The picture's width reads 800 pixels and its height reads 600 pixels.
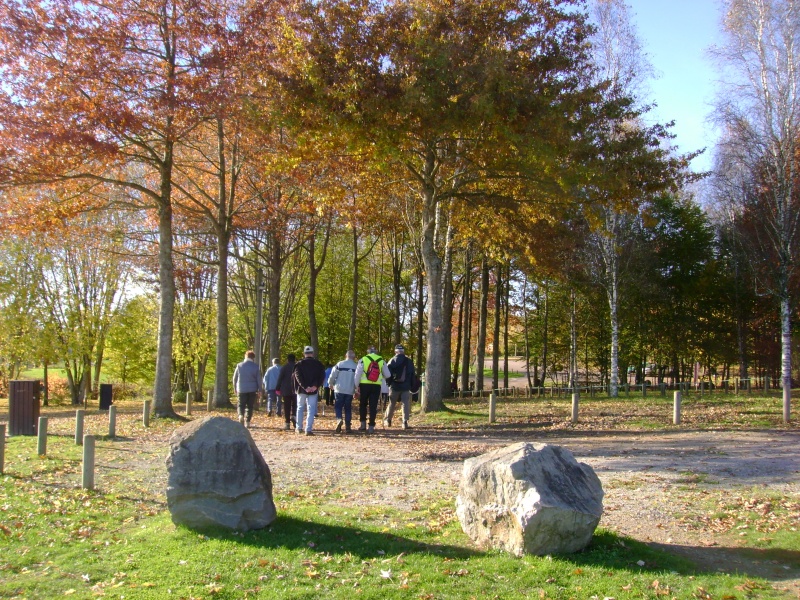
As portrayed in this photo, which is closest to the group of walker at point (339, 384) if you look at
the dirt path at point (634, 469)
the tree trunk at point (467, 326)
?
the dirt path at point (634, 469)

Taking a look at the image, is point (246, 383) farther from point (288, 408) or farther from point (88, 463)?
point (88, 463)

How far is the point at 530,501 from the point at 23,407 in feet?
42.1

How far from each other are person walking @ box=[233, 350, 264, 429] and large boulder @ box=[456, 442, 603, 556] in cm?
1002

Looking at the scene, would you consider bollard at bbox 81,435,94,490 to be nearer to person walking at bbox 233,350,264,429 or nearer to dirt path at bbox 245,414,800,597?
dirt path at bbox 245,414,800,597

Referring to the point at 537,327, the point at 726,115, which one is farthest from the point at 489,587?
the point at 537,327

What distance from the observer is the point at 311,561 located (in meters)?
6.40

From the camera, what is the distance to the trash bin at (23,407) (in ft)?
48.2

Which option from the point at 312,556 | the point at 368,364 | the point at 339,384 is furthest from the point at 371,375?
the point at 312,556

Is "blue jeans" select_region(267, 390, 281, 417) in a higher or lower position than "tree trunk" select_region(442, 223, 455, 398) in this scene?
lower

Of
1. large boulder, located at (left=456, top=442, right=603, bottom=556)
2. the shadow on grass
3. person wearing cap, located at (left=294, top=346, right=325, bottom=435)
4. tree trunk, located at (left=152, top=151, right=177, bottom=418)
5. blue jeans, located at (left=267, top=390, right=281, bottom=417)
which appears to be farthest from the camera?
blue jeans, located at (left=267, top=390, right=281, bottom=417)

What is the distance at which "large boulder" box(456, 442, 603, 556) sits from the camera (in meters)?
6.18

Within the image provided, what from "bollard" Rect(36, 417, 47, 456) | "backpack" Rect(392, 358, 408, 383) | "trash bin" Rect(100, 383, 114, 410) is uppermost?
"backpack" Rect(392, 358, 408, 383)

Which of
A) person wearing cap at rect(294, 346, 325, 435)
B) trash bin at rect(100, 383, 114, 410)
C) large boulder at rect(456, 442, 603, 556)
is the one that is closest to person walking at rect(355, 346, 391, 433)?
person wearing cap at rect(294, 346, 325, 435)

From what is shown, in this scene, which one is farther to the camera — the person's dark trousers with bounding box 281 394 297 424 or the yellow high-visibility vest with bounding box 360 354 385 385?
the person's dark trousers with bounding box 281 394 297 424
